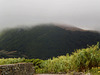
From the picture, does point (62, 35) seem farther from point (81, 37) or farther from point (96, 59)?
point (96, 59)

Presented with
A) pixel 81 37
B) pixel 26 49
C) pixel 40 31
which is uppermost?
pixel 40 31

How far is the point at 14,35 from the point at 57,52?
40.3 metres

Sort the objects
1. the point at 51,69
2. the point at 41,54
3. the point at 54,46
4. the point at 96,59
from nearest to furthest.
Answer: the point at 96,59 < the point at 51,69 < the point at 41,54 < the point at 54,46

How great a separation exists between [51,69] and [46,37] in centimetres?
→ 9292

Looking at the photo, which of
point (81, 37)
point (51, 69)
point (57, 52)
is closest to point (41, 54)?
point (57, 52)

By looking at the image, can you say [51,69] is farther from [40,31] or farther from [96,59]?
[40,31]

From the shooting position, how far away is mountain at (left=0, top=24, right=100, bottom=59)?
93031 millimetres

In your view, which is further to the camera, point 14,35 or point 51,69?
point 14,35

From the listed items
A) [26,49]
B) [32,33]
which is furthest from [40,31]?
[26,49]

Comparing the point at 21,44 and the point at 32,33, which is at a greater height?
the point at 32,33

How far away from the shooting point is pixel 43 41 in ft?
348

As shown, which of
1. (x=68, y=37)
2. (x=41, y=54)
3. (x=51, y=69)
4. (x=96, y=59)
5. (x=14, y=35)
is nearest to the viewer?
(x=96, y=59)

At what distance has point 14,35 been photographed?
11762cm

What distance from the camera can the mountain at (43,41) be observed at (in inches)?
3663
